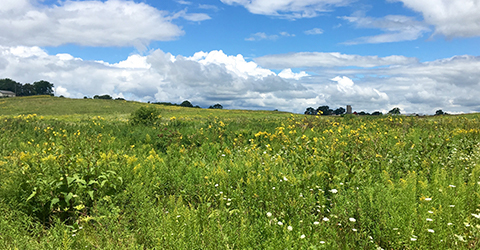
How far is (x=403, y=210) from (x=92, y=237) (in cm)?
377

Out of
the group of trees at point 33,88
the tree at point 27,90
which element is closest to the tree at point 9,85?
the group of trees at point 33,88

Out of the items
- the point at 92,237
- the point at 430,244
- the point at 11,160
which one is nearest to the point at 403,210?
the point at 430,244

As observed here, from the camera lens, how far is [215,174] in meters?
5.07

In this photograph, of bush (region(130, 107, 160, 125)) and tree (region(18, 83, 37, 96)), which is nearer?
bush (region(130, 107, 160, 125))

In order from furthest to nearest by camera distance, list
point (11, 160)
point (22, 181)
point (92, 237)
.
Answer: point (11, 160), point (22, 181), point (92, 237)

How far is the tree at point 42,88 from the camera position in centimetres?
10575

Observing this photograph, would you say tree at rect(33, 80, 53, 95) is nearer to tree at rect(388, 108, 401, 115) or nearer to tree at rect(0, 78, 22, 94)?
tree at rect(0, 78, 22, 94)

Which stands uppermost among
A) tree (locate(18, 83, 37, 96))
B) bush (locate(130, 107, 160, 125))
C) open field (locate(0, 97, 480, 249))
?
tree (locate(18, 83, 37, 96))

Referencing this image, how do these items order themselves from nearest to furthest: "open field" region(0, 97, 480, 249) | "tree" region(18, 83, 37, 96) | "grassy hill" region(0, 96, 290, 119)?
1. "open field" region(0, 97, 480, 249)
2. "grassy hill" region(0, 96, 290, 119)
3. "tree" region(18, 83, 37, 96)

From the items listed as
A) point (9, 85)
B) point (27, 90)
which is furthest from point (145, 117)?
point (9, 85)

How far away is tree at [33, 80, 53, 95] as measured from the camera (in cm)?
10575

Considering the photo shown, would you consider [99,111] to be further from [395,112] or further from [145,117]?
[395,112]

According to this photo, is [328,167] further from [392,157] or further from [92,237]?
[92,237]

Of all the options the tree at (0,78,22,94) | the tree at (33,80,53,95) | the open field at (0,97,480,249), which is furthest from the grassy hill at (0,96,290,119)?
the tree at (0,78,22,94)
